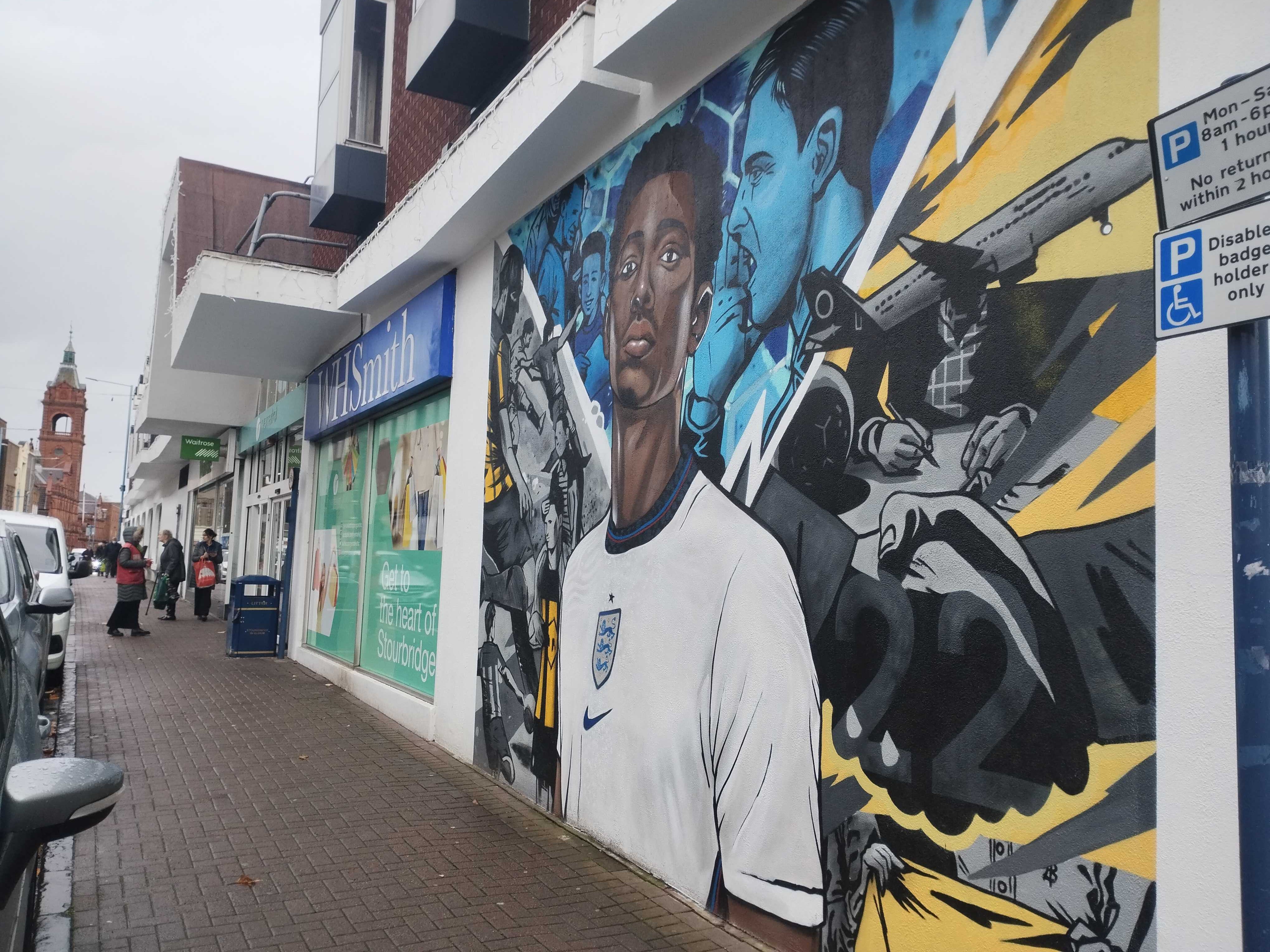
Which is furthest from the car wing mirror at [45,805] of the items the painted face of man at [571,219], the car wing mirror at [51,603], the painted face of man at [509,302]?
the painted face of man at [509,302]

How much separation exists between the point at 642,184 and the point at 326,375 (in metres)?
8.04

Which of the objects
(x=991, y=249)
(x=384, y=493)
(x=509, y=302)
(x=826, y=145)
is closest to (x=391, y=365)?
(x=384, y=493)

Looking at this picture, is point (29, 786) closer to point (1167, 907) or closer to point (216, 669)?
point (1167, 907)

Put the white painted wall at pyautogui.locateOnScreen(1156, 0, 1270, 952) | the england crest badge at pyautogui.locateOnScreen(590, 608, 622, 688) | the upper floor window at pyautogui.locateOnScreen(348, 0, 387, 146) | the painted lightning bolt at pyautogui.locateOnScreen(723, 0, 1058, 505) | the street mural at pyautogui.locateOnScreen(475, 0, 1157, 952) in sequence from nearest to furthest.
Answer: the white painted wall at pyautogui.locateOnScreen(1156, 0, 1270, 952), the street mural at pyautogui.locateOnScreen(475, 0, 1157, 952), the painted lightning bolt at pyautogui.locateOnScreen(723, 0, 1058, 505), the england crest badge at pyautogui.locateOnScreen(590, 608, 622, 688), the upper floor window at pyautogui.locateOnScreen(348, 0, 387, 146)

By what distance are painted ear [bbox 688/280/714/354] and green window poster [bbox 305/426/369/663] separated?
700cm

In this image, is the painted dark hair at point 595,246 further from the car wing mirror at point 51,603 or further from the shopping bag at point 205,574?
the shopping bag at point 205,574

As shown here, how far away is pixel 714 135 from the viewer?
16.9 ft

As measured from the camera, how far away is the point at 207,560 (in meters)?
19.1

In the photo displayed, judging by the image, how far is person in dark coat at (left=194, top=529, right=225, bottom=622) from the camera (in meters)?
19.0

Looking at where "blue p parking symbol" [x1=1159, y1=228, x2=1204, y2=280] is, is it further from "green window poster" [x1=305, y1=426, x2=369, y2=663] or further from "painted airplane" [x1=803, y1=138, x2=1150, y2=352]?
"green window poster" [x1=305, y1=426, x2=369, y2=663]

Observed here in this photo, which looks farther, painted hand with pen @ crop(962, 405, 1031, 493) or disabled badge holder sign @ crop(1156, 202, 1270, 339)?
painted hand with pen @ crop(962, 405, 1031, 493)

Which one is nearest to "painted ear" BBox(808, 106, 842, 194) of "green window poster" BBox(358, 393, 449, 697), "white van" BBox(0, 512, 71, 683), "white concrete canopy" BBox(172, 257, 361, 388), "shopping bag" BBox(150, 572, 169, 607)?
"green window poster" BBox(358, 393, 449, 697)

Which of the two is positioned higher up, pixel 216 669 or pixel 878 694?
pixel 878 694

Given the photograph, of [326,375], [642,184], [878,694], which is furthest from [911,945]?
[326,375]
